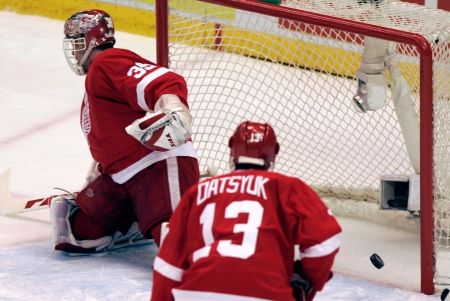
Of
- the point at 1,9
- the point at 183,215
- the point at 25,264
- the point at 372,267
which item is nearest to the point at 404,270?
the point at 372,267

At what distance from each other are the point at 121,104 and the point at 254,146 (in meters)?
1.19

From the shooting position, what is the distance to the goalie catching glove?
4.16 meters

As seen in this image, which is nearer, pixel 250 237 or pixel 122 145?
pixel 250 237

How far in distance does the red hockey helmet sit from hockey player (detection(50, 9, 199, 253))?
2.68 ft

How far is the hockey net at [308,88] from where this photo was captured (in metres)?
4.94

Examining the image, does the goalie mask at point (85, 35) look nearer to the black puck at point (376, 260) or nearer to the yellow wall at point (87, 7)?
the black puck at point (376, 260)

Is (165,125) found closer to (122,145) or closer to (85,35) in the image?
(122,145)

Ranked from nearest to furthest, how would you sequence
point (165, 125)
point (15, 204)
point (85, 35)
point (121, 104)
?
1. point (165, 125)
2. point (121, 104)
3. point (85, 35)
4. point (15, 204)

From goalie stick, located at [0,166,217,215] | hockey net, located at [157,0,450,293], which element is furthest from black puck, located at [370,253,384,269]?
goalie stick, located at [0,166,217,215]

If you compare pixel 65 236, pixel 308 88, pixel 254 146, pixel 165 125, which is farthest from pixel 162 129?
pixel 308 88

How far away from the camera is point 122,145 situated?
4496 mm

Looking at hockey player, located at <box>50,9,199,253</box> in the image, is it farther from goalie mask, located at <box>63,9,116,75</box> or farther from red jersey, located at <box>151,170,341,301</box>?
red jersey, located at <box>151,170,341,301</box>

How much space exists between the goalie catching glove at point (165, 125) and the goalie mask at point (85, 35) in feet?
1.41

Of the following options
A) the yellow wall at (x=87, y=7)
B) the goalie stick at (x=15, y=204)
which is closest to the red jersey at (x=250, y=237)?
the goalie stick at (x=15, y=204)
